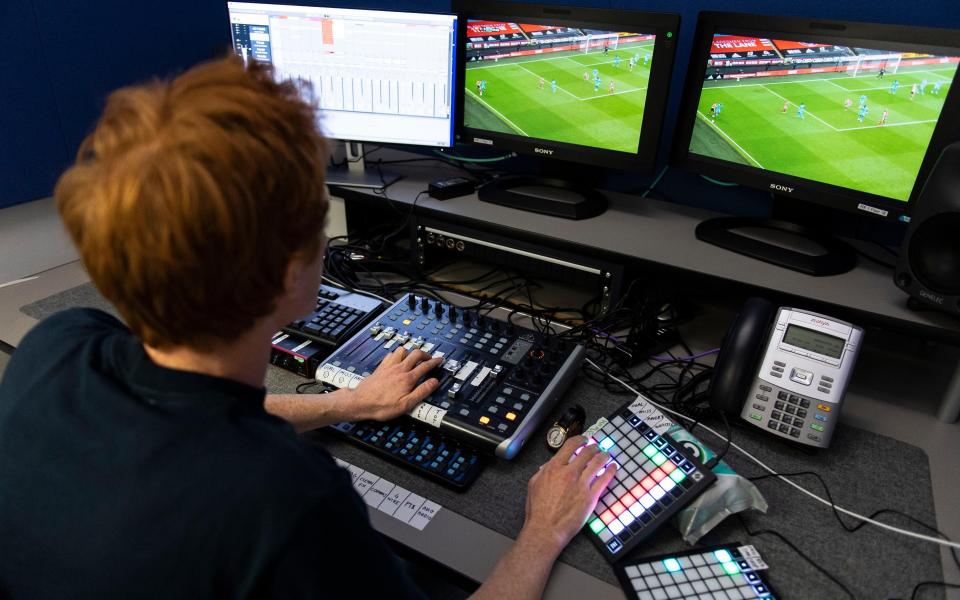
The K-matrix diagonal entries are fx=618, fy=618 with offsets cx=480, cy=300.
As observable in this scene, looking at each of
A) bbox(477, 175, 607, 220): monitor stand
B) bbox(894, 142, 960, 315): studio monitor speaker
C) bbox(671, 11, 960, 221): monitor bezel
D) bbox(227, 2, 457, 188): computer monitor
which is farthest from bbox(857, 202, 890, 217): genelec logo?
bbox(227, 2, 457, 188): computer monitor

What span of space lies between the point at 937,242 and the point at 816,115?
0.34 meters

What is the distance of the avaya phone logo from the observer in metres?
1.03

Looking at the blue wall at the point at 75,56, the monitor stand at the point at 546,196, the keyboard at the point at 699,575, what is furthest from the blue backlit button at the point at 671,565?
the blue wall at the point at 75,56

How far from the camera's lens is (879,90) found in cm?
113

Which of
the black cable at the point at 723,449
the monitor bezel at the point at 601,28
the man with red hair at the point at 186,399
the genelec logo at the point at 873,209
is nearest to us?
the man with red hair at the point at 186,399

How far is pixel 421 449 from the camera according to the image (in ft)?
3.28

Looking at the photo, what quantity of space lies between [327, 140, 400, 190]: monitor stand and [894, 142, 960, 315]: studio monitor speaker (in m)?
1.16

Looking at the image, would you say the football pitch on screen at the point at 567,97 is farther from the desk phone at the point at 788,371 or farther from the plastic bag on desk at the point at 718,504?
the plastic bag on desk at the point at 718,504

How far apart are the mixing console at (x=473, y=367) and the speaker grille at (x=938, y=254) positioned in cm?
59

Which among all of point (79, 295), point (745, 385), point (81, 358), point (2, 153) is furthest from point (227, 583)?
point (2, 153)

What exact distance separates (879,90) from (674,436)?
2.46 feet

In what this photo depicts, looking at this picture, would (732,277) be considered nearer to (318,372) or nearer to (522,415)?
(522,415)

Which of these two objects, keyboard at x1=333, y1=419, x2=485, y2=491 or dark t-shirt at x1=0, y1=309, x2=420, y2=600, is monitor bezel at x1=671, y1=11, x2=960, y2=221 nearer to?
keyboard at x1=333, y1=419, x2=485, y2=491

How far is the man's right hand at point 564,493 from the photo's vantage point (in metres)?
0.85
